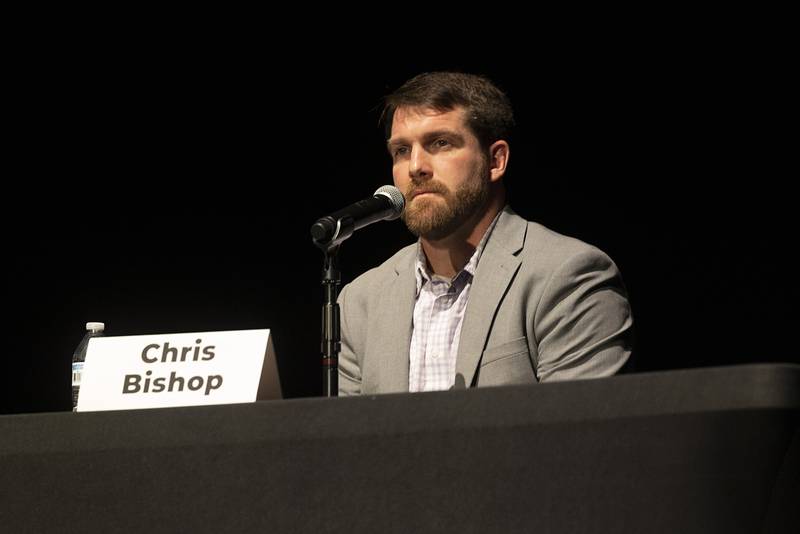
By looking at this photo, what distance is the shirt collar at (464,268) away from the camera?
2469mm

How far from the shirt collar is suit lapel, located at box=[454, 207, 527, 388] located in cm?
5

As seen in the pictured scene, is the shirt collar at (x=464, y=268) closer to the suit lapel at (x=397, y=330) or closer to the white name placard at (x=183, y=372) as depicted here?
the suit lapel at (x=397, y=330)

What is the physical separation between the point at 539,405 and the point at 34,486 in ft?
2.12

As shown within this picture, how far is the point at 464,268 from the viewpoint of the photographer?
2473mm

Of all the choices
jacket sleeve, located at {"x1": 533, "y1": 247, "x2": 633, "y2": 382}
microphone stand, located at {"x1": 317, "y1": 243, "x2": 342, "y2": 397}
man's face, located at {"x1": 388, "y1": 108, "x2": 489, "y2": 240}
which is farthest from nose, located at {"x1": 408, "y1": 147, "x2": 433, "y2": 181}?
microphone stand, located at {"x1": 317, "y1": 243, "x2": 342, "y2": 397}

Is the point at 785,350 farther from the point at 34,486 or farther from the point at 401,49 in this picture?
the point at 34,486

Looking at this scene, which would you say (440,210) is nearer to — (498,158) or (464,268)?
(464,268)

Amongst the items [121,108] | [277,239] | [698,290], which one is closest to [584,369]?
[698,290]

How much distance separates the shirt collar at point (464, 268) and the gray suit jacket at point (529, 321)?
5cm

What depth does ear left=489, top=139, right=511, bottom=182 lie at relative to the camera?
8.63 feet

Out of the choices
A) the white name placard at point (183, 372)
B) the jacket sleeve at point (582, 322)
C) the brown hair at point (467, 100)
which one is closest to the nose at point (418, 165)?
the brown hair at point (467, 100)

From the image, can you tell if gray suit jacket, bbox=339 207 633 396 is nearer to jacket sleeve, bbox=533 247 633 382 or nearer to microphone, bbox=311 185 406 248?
jacket sleeve, bbox=533 247 633 382

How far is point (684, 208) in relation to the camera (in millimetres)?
2994

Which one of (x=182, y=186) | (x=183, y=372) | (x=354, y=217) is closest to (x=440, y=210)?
(x=354, y=217)
